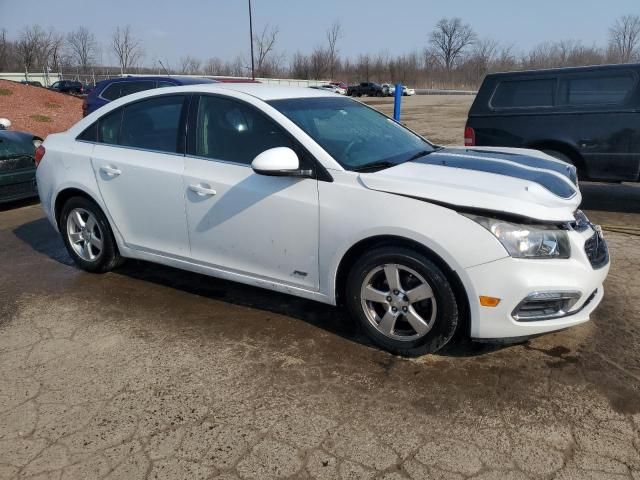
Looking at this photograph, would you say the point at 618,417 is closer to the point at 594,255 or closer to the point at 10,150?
the point at 594,255

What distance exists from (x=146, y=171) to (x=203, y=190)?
61 centimetres

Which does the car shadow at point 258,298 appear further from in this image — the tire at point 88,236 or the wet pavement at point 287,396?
the tire at point 88,236

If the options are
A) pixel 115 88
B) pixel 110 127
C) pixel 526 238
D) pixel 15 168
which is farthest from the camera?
pixel 115 88

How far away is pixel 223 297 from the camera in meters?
4.18

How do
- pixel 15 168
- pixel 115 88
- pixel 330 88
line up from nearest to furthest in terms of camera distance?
pixel 15 168 < pixel 115 88 < pixel 330 88

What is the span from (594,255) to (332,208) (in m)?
1.55

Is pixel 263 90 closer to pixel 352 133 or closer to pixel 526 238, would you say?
pixel 352 133

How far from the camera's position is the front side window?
353 cm

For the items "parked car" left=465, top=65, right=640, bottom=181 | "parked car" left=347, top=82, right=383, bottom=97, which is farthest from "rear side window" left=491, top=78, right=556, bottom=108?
"parked car" left=347, top=82, right=383, bottom=97

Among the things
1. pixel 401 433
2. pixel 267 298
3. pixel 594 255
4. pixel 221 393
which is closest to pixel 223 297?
pixel 267 298

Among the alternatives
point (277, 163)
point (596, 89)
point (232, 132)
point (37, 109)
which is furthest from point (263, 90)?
point (37, 109)

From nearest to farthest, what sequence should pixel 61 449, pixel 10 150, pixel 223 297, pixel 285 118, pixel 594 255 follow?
pixel 61 449
pixel 594 255
pixel 285 118
pixel 223 297
pixel 10 150

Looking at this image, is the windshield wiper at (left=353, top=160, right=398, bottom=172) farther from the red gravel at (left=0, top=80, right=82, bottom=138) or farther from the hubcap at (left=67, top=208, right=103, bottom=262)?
the red gravel at (left=0, top=80, right=82, bottom=138)

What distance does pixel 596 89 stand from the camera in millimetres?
6395
